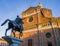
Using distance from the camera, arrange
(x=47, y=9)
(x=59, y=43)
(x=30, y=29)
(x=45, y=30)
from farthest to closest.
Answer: (x=47, y=9) < (x=30, y=29) < (x=45, y=30) < (x=59, y=43)

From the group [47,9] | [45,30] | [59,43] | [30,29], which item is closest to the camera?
[59,43]

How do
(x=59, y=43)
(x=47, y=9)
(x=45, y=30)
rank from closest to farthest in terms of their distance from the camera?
(x=59, y=43) → (x=45, y=30) → (x=47, y=9)

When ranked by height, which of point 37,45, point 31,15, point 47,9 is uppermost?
point 47,9

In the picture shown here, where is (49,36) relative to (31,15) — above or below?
below

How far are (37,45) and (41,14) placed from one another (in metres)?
6.13

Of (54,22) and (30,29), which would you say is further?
(30,29)

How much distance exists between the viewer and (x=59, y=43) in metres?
20.6

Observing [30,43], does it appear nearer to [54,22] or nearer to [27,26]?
[27,26]

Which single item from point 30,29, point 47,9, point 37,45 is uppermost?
point 47,9

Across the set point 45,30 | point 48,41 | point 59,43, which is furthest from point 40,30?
point 59,43

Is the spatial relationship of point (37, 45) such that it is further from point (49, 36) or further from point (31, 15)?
point (31, 15)

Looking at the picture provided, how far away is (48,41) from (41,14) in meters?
5.85

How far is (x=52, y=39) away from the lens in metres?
21.2

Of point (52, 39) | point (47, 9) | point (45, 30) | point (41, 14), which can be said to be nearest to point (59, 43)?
point (52, 39)
